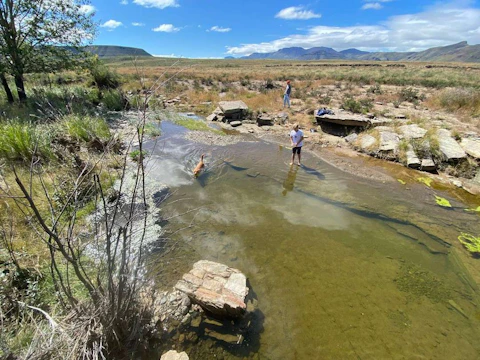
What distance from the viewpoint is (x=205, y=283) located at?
4301 millimetres

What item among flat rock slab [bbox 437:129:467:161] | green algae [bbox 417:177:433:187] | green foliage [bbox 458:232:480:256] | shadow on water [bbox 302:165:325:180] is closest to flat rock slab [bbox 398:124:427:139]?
flat rock slab [bbox 437:129:467:161]

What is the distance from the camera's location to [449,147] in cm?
1045

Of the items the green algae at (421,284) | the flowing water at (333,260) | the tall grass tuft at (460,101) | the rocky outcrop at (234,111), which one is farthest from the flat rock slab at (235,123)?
the tall grass tuft at (460,101)

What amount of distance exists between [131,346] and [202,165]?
6827 mm

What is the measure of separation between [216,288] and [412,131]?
1243 centimetres

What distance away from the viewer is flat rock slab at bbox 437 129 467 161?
32.7 feet

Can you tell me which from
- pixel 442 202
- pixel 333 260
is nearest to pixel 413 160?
pixel 442 202

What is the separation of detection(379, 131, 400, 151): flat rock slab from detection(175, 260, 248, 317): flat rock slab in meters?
10.2

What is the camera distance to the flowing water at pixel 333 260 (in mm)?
3895

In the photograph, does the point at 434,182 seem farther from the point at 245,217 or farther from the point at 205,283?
the point at 205,283

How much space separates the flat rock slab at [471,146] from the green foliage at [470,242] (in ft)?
17.9

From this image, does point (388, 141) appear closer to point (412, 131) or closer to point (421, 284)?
point (412, 131)

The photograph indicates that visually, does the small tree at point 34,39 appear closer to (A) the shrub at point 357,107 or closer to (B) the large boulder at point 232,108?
(B) the large boulder at point 232,108

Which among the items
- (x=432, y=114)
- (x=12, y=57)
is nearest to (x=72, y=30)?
(x=12, y=57)
